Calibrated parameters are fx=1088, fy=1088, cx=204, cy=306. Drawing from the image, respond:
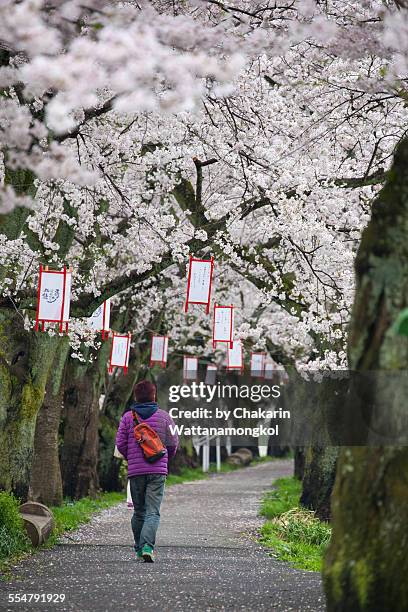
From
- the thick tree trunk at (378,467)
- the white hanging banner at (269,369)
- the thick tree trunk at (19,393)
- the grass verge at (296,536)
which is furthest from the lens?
the white hanging banner at (269,369)

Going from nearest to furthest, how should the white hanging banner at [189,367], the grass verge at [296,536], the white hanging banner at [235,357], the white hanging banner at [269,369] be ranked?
1. the grass verge at [296,536]
2. the white hanging banner at [235,357]
3. the white hanging banner at [189,367]
4. the white hanging banner at [269,369]

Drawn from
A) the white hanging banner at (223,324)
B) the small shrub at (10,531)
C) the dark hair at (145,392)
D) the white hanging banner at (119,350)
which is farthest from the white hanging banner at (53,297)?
the white hanging banner at (223,324)

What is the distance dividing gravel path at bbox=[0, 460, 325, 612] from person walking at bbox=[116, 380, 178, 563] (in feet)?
1.16

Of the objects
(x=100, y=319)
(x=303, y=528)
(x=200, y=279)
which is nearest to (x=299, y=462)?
(x=100, y=319)

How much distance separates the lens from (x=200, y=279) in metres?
16.2

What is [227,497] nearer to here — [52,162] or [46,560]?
[46,560]

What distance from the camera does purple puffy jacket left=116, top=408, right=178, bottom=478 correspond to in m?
11.4

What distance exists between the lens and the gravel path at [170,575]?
27.2ft

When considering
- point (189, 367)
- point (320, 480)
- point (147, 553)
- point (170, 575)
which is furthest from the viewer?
point (189, 367)

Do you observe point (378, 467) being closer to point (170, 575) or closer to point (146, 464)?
point (170, 575)

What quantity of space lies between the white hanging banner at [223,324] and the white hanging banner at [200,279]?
423 cm

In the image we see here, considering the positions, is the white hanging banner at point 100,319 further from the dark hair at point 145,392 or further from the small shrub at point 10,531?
the dark hair at point 145,392

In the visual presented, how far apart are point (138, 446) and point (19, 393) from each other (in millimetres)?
4097

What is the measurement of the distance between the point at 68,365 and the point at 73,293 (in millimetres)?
6005
